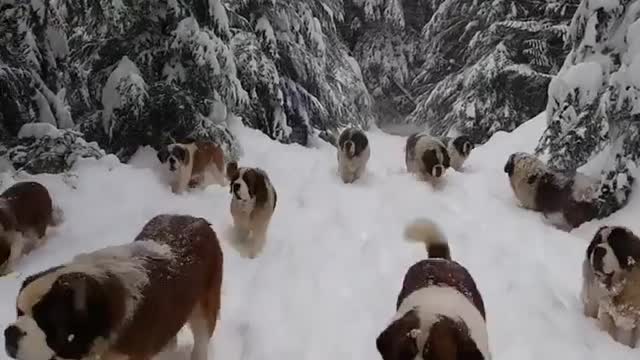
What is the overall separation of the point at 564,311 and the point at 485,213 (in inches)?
141

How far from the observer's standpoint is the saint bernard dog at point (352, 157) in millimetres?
11273

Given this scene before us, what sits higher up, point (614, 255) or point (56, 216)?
point (614, 255)

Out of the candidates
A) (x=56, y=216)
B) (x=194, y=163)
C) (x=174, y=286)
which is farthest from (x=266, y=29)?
(x=174, y=286)

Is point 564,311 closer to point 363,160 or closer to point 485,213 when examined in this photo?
point 485,213

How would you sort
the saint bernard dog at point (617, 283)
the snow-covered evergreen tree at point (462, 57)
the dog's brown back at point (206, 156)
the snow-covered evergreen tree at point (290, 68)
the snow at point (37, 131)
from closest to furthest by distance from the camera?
1. the saint bernard dog at point (617, 283)
2. the snow at point (37, 131)
3. the dog's brown back at point (206, 156)
4. the snow-covered evergreen tree at point (290, 68)
5. the snow-covered evergreen tree at point (462, 57)

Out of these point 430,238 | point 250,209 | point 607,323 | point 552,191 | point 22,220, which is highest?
point 430,238

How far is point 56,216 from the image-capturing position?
711 centimetres

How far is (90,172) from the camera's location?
8.51 m

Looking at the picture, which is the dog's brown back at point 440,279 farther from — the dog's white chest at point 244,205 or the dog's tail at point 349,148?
the dog's tail at point 349,148

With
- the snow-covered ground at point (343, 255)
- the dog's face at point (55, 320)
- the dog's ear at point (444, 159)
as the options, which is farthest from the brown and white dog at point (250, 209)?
the dog's ear at point (444, 159)

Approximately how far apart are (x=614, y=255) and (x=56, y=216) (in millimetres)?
5178

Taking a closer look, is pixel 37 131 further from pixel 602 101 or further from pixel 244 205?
pixel 602 101

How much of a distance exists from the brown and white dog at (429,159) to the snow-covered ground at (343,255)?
345 millimetres

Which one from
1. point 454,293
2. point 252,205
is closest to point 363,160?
point 252,205
